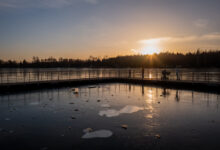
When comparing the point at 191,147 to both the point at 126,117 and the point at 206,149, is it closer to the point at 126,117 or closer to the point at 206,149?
the point at 206,149

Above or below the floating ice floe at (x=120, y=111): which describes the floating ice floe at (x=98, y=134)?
below

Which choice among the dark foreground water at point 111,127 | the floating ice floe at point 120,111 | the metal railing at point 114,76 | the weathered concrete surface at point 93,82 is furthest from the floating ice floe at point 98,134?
the weathered concrete surface at point 93,82

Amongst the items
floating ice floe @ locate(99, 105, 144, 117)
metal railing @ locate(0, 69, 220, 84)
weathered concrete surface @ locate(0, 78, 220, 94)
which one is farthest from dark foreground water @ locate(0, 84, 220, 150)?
weathered concrete surface @ locate(0, 78, 220, 94)

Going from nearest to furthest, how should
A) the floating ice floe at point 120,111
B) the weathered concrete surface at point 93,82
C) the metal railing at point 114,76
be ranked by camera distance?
1. the floating ice floe at point 120,111
2. the weathered concrete surface at point 93,82
3. the metal railing at point 114,76

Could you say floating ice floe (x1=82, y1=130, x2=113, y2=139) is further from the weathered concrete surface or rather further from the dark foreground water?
the weathered concrete surface

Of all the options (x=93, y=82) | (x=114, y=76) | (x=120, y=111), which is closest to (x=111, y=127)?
(x=120, y=111)

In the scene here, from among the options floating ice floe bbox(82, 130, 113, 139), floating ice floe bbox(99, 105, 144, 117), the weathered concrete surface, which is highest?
the weathered concrete surface

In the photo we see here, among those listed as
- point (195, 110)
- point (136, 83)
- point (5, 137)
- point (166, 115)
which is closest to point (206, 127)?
point (166, 115)

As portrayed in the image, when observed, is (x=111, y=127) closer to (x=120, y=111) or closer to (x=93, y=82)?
(x=120, y=111)

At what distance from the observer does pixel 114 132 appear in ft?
23.5

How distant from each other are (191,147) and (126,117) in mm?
4004

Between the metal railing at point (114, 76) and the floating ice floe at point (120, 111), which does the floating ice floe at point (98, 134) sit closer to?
the floating ice floe at point (120, 111)

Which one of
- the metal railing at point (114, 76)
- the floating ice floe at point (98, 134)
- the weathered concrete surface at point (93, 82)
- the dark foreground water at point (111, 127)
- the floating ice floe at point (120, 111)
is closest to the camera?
the dark foreground water at point (111, 127)

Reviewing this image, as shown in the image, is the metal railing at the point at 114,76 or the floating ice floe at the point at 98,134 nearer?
the floating ice floe at the point at 98,134
